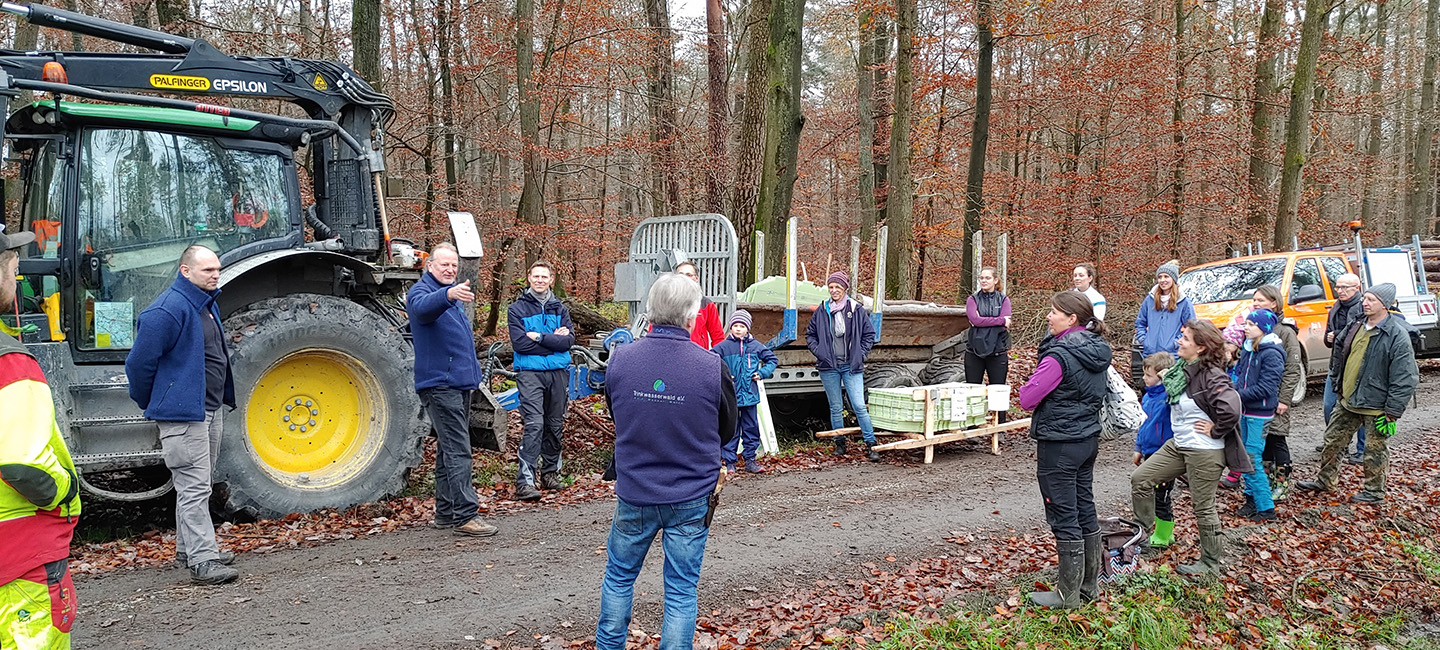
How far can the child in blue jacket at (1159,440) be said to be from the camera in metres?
5.63

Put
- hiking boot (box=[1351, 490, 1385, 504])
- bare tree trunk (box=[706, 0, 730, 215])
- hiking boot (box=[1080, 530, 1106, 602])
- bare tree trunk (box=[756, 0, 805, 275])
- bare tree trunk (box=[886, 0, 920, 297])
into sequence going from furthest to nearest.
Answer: bare tree trunk (box=[886, 0, 920, 297]), bare tree trunk (box=[706, 0, 730, 215]), bare tree trunk (box=[756, 0, 805, 275]), hiking boot (box=[1351, 490, 1385, 504]), hiking boot (box=[1080, 530, 1106, 602])

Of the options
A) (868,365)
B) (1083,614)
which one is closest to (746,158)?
(868,365)

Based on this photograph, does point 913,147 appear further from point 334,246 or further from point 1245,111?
point 334,246

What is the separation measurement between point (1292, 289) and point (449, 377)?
1082 cm

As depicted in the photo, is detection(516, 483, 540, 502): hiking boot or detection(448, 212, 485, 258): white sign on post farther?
detection(516, 483, 540, 502): hiking boot

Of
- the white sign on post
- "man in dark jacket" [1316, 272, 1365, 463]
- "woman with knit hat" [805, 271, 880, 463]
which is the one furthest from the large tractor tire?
"man in dark jacket" [1316, 272, 1365, 463]

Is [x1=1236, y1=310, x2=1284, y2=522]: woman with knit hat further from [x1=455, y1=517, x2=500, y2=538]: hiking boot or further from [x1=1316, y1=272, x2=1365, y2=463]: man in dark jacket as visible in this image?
[x1=455, y1=517, x2=500, y2=538]: hiking boot

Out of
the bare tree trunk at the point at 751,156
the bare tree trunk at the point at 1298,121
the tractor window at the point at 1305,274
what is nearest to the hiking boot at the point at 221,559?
the bare tree trunk at the point at 751,156

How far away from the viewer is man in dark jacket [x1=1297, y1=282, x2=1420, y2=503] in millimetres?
6422

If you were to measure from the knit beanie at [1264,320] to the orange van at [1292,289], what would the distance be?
4725 mm

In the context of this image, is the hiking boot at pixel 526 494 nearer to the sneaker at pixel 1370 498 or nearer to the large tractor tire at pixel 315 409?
A: the large tractor tire at pixel 315 409

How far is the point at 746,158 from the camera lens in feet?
33.2

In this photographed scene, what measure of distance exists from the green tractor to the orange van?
32.7ft

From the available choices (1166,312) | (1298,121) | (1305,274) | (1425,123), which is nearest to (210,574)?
(1166,312)
